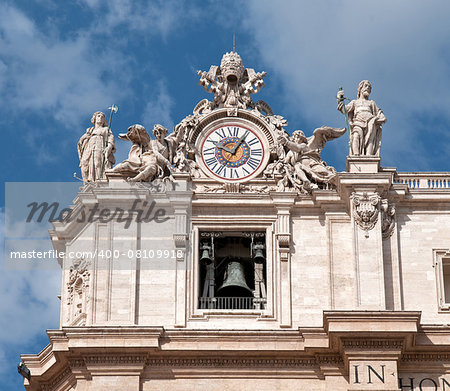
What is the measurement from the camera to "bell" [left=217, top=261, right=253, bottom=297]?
41000 mm

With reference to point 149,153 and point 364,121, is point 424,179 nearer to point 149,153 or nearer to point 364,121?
point 364,121

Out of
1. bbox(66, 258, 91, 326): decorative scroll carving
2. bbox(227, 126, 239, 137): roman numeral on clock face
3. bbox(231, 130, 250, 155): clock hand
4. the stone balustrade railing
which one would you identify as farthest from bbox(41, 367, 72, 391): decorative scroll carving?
the stone balustrade railing

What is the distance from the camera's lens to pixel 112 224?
136ft

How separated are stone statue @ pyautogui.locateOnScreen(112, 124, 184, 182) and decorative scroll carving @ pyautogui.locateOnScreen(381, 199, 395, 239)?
5.65 meters

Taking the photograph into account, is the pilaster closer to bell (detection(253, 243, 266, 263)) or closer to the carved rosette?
bell (detection(253, 243, 266, 263))

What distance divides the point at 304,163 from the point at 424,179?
314cm

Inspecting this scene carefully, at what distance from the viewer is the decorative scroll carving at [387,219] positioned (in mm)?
40969

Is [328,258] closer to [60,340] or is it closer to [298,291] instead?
[298,291]

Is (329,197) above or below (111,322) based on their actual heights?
above

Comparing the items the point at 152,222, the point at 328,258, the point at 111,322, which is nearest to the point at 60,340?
the point at 111,322

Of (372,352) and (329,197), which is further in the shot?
(329,197)

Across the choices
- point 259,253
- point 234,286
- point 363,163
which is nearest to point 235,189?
point 259,253

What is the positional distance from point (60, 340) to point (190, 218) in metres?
4.83

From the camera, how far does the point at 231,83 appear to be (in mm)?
43719
